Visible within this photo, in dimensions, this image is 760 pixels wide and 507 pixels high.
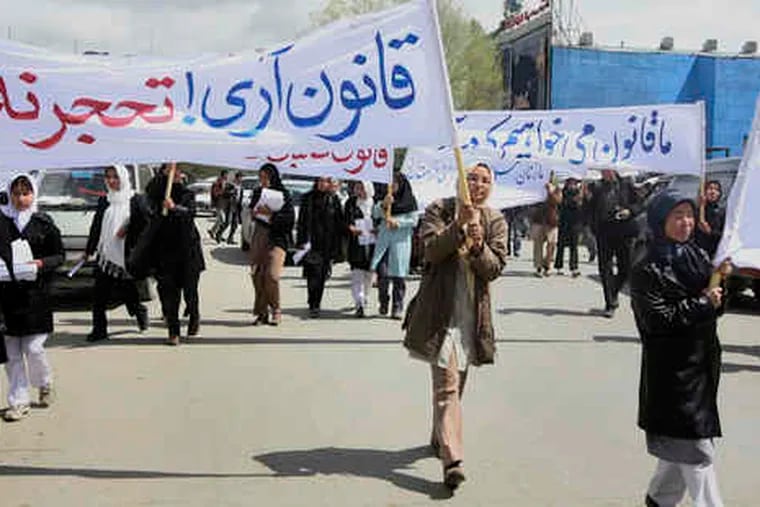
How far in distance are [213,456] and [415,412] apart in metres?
1.66

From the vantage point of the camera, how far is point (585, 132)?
11.1 meters

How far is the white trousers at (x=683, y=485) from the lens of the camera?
4.49m

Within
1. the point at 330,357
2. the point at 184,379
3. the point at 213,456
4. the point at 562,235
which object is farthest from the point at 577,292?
the point at 213,456

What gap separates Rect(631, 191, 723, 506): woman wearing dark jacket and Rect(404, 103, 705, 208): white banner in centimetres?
599

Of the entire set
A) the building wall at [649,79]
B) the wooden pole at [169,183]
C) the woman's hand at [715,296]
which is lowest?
the woman's hand at [715,296]

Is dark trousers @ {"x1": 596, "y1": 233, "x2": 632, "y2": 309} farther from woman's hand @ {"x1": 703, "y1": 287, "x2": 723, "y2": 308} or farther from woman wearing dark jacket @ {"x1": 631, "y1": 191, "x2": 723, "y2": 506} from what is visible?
woman's hand @ {"x1": 703, "y1": 287, "x2": 723, "y2": 308}

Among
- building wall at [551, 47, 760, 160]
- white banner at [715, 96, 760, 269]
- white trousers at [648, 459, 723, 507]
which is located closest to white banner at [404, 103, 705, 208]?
white banner at [715, 96, 760, 269]

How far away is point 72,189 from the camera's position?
44.9 feet

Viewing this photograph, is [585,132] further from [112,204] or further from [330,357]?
[112,204]

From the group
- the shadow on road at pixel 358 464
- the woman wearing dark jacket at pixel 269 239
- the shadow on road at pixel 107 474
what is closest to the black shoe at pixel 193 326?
the woman wearing dark jacket at pixel 269 239

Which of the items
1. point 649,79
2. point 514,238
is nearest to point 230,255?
point 514,238

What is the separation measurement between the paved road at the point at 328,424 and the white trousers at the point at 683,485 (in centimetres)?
47

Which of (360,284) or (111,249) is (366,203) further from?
(111,249)

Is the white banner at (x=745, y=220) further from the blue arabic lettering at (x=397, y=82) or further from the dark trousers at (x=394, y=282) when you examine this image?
the dark trousers at (x=394, y=282)
